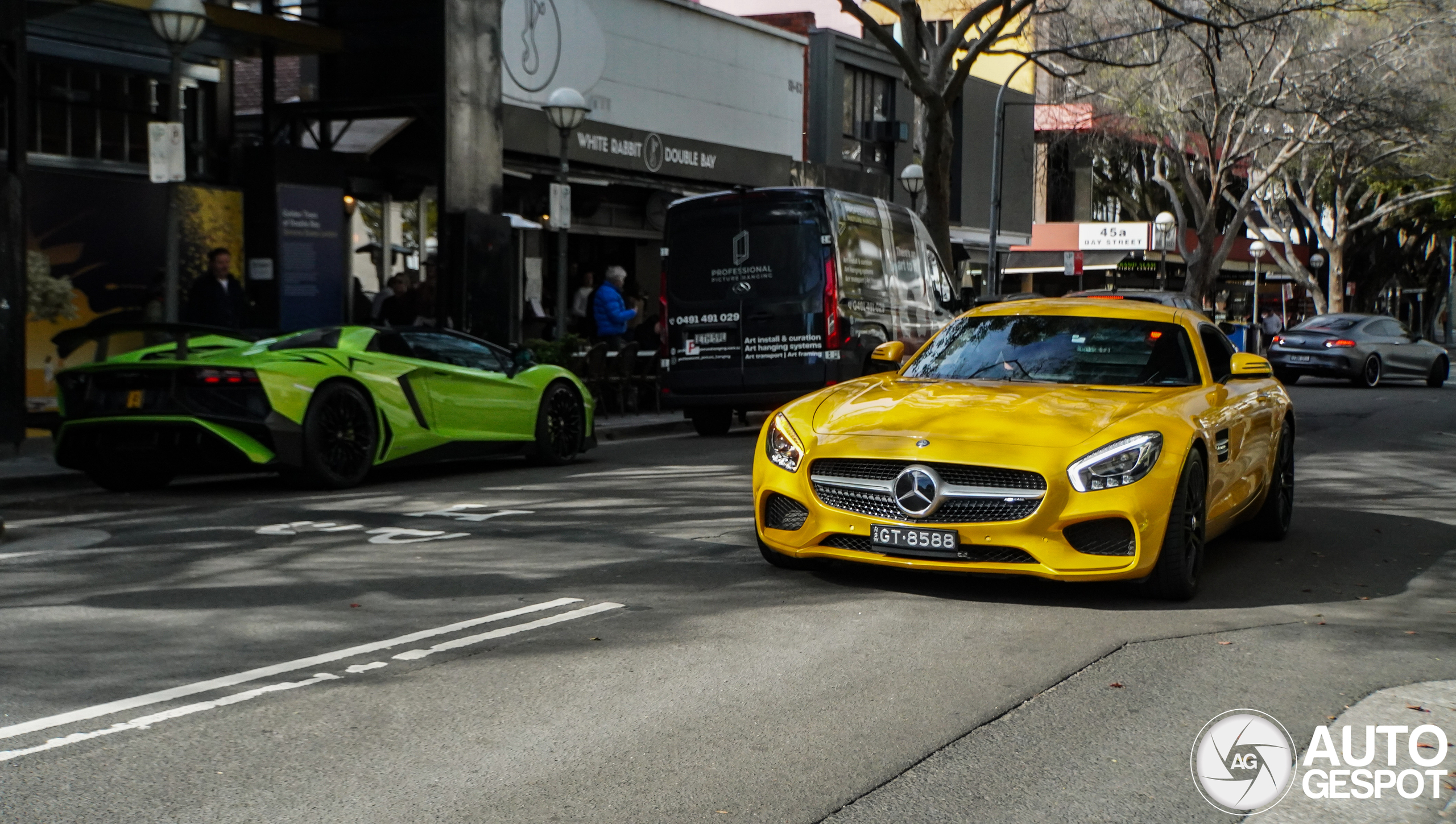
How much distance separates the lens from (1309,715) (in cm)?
514

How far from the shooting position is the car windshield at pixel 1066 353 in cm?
805

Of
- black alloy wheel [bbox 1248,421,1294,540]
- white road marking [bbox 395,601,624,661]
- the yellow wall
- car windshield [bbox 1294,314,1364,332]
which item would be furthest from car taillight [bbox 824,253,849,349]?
the yellow wall

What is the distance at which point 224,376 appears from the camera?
1054 centimetres

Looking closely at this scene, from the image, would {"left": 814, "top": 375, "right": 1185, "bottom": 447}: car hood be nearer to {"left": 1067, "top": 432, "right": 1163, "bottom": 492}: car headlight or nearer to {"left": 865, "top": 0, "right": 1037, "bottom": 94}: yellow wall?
{"left": 1067, "top": 432, "right": 1163, "bottom": 492}: car headlight

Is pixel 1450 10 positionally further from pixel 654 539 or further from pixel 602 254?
pixel 654 539

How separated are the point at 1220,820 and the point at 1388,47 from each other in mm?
36786

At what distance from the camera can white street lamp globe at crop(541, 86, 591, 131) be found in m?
17.7

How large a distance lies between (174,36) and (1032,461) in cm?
905

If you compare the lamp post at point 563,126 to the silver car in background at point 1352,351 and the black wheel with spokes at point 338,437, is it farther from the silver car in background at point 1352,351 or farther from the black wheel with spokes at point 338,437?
the silver car in background at point 1352,351

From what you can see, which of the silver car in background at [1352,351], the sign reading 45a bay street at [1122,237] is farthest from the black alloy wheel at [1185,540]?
the sign reading 45a bay street at [1122,237]

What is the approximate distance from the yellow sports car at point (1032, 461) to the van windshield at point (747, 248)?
7.75 meters

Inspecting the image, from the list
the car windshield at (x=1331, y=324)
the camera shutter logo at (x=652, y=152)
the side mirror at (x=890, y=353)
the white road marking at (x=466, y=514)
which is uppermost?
the camera shutter logo at (x=652, y=152)

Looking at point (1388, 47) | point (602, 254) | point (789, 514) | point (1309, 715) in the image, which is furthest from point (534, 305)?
point (1388, 47)

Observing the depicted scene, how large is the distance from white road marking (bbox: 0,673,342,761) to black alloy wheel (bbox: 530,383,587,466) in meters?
7.85
